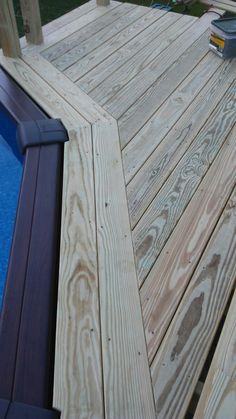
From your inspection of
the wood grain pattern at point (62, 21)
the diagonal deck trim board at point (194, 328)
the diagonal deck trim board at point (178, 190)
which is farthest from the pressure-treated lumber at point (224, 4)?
the diagonal deck trim board at point (194, 328)

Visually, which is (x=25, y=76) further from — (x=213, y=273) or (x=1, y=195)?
(x=213, y=273)

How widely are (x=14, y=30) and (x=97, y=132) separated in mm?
875

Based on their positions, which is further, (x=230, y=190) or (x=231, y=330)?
(x=230, y=190)

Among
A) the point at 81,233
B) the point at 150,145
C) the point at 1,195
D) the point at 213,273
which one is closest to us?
the point at 213,273

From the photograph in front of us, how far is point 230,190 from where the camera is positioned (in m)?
1.46

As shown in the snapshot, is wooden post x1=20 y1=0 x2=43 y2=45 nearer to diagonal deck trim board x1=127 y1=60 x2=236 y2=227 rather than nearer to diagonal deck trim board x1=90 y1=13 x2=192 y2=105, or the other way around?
diagonal deck trim board x1=90 y1=13 x2=192 y2=105

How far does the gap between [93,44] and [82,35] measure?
0.51 feet

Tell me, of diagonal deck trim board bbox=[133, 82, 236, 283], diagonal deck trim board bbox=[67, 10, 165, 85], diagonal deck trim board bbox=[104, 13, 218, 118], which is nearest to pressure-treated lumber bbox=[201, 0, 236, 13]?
diagonal deck trim board bbox=[104, 13, 218, 118]

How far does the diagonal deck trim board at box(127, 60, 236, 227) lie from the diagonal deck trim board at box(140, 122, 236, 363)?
161mm

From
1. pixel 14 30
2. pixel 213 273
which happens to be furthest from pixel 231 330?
pixel 14 30

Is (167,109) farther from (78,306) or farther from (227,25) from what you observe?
(78,306)

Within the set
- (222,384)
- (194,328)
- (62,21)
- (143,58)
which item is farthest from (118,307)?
(62,21)

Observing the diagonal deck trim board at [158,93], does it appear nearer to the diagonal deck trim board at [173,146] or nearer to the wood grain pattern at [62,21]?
the diagonal deck trim board at [173,146]

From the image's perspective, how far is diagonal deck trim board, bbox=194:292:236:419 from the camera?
3.07ft
